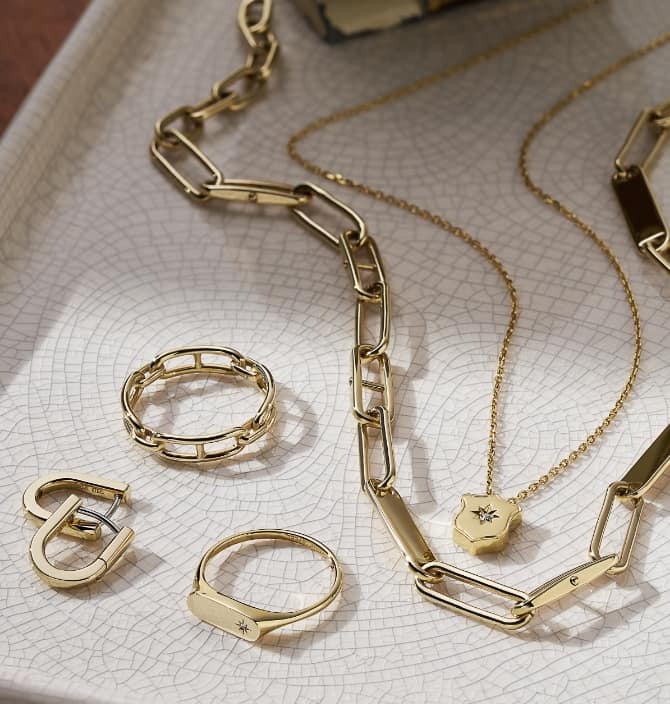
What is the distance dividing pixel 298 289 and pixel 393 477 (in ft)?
0.93

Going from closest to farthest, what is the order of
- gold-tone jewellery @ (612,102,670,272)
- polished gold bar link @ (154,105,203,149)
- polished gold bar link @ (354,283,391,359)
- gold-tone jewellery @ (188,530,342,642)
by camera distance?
gold-tone jewellery @ (188,530,342,642) < polished gold bar link @ (354,283,391,359) < gold-tone jewellery @ (612,102,670,272) < polished gold bar link @ (154,105,203,149)

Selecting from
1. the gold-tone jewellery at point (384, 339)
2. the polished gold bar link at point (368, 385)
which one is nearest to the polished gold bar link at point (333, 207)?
the gold-tone jewellery at point (384, 339)

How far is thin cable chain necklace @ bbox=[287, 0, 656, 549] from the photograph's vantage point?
0.92m

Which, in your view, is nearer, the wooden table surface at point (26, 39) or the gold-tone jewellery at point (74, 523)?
the gold-tone jewellery at point (74, 523)

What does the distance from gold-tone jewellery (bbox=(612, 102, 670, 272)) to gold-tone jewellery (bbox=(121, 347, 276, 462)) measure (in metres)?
0.44

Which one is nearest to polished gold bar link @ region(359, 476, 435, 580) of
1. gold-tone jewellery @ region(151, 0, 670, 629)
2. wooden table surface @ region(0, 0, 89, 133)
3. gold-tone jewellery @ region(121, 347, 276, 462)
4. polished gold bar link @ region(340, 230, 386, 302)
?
gold-tone jewellery @ region(151, 0, 670, 629)

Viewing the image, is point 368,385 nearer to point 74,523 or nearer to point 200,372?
point 200,372

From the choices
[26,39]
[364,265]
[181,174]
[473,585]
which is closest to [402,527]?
[473,585]

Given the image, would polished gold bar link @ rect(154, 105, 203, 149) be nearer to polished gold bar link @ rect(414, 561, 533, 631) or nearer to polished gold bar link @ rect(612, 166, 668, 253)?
polished gold bar link @ rect(612, 166, 668, 253)

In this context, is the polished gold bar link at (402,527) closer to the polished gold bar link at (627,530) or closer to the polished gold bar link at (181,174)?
the polished gold bar link at (627,530)

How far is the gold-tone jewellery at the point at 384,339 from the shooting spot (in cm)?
82

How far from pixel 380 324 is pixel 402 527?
0.81 ft

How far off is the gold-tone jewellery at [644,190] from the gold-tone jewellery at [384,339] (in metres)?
0.04

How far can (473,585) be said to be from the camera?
83cm
